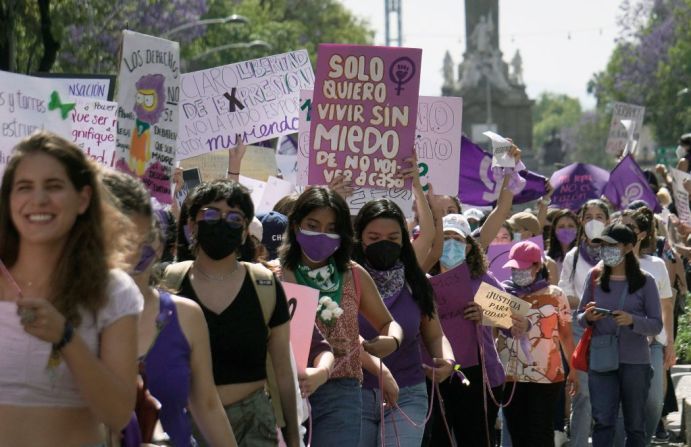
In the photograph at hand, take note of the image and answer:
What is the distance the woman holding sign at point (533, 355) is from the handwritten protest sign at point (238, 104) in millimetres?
2231

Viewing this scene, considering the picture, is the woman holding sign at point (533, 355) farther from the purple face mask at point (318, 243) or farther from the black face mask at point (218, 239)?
the black face mask at point (218, 239)

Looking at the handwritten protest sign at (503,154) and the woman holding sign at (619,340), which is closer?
the woman holding sign at (619,340)

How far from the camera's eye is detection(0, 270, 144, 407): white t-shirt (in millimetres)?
3736

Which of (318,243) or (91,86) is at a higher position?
(91,86)

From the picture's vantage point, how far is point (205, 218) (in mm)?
5316

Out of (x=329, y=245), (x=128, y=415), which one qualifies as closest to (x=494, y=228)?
(x=329, y=245)

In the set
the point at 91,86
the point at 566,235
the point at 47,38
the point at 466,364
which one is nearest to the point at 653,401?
the point at 466,364

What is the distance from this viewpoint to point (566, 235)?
40.3 feet

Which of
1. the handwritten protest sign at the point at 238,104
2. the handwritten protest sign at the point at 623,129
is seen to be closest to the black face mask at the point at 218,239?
the handwritten protest sign at the point at 238,104

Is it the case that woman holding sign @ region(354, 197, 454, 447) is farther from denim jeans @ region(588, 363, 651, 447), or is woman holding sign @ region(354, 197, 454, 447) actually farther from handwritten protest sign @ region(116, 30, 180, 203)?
denim jeans @ region(588, 363, 651, 447)

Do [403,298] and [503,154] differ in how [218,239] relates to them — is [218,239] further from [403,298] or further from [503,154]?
[503,154]

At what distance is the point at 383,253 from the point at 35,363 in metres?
3.63

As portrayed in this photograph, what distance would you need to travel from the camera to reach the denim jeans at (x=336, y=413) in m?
6.41

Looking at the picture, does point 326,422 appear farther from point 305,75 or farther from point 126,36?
point 305,75
